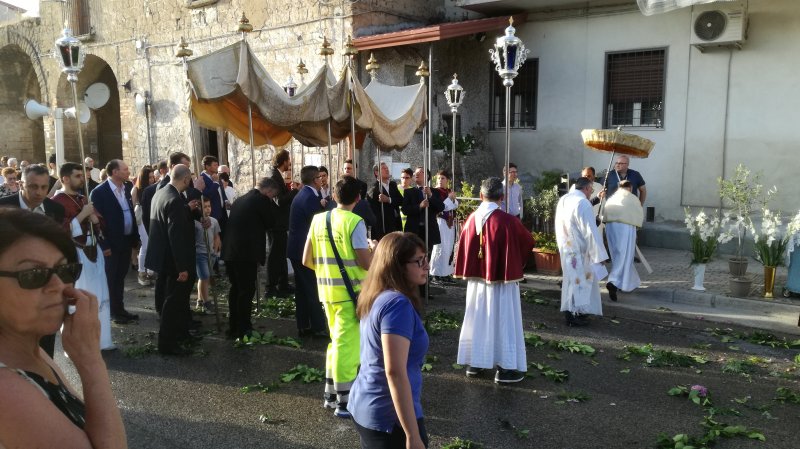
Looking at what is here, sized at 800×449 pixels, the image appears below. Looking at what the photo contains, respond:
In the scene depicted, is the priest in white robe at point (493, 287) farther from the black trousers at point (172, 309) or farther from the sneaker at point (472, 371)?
the black trousers at point (172, 309)

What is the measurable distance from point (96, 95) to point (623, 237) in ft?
57.6

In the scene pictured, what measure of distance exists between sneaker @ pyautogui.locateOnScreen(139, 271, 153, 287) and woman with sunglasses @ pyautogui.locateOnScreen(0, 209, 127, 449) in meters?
9.10

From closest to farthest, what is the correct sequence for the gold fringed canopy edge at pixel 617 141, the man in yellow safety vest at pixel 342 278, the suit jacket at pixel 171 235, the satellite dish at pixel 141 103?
the man in yellow safety vest at pixel 342 278
the suit jacket at pixel 171 235
the gold fringed canopy edge at pixel 617 141
the satellite dish at pixel 141 103

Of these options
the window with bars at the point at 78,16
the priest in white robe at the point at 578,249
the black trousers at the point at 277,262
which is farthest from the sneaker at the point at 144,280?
the window with bars at the point at 78,16

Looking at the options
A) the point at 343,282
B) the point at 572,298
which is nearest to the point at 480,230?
the point at 343,282

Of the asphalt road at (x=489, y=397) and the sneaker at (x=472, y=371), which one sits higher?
the sneaker at (x=472, y=371)

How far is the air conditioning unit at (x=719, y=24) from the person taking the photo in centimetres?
1193

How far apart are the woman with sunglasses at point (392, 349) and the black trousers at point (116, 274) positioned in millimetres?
5694

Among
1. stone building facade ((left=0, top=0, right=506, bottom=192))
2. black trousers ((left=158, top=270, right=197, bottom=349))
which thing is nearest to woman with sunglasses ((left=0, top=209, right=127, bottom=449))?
black trousers ((left=158, top=270, right=197, bottom=349))

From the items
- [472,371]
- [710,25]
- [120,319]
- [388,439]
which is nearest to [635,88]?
[710,25]

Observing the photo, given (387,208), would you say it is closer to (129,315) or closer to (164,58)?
(129,315)

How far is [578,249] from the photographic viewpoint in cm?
771

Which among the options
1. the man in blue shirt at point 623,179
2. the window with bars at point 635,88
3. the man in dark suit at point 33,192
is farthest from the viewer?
the window with bars at point 635,88

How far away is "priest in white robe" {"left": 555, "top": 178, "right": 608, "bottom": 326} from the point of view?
299 inches
